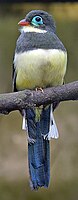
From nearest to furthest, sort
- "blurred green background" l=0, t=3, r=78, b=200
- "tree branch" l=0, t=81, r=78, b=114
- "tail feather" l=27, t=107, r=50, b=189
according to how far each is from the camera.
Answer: "tree branch" l=0, t=81, r=78, b=114
"tail feather" l=27, t=107, r=50, b=189
"blurred green background" l=0, t=3, r=78, b=200

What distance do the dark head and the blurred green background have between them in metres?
1.10

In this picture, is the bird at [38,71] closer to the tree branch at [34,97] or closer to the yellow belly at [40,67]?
the yellow belly at [40,67]

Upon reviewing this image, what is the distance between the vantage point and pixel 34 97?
1.75 metres

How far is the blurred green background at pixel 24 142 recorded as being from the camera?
3.05 metres

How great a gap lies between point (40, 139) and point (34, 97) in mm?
291

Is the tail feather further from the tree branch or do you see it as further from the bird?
the tree branch

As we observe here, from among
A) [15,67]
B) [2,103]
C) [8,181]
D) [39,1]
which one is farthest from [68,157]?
[2,103]

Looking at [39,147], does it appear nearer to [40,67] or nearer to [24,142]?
[40,67]

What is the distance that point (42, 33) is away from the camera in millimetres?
1936

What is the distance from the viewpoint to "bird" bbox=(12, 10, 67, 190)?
189 cm

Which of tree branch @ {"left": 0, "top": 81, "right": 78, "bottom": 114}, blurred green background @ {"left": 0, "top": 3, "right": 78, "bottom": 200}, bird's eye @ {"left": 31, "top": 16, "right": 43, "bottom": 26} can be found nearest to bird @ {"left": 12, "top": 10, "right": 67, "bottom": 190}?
bird's eye @ {"left": 31, "top": 16, "right": 43, "bottom": 26}

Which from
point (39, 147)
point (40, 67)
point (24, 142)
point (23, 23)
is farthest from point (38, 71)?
point (24, 142)

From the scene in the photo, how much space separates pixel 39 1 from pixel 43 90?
144cm

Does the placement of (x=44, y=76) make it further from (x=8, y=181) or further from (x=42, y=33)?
(x=8, y=181)
